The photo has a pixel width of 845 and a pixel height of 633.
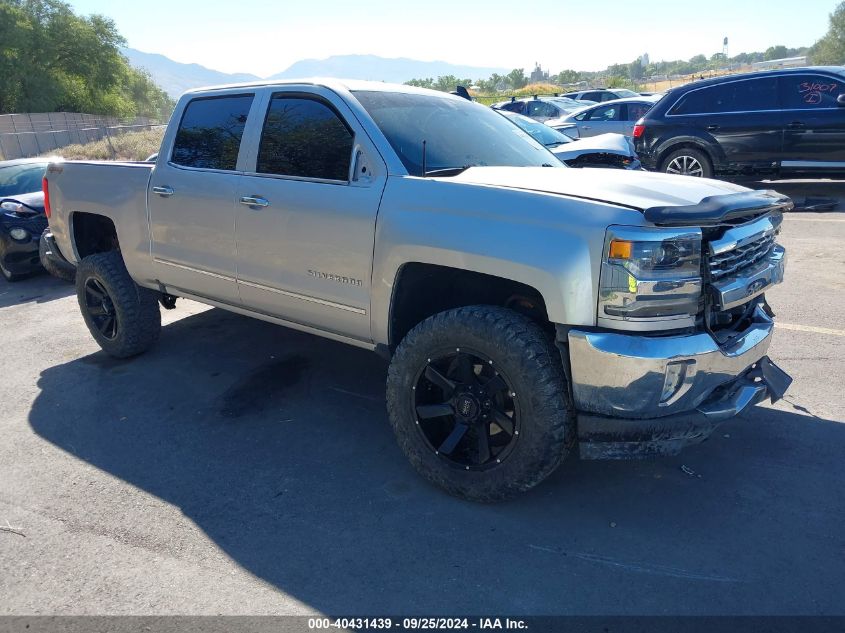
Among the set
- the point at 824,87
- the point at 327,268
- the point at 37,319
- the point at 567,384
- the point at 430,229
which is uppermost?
the point at 824,87

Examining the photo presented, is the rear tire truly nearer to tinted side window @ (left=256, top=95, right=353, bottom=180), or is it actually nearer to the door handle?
tinted side window @ (left=256, top=95, right=353, bottom=180)

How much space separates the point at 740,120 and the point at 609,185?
27.5 ft

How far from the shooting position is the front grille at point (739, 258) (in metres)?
2.93

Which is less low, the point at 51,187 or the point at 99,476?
the point at 51,187

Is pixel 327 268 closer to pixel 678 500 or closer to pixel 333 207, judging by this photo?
pixel 333 207

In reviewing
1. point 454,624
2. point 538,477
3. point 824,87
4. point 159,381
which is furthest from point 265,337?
point 824,87

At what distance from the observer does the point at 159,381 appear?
16.3 feet

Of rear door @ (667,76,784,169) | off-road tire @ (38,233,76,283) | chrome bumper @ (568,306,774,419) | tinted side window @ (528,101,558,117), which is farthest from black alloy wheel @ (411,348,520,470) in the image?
tinted side window @ (528,101,558,117)

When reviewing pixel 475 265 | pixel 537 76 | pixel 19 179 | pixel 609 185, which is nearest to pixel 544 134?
pixel 19 179

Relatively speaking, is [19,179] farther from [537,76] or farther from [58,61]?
[537,76]

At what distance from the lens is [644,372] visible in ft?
9.03

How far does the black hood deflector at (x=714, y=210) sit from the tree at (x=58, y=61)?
5209 centimetres

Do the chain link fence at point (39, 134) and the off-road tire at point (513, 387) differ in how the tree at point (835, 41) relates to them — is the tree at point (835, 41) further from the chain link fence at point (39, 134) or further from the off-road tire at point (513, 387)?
the off-road tire at point (513, 387)

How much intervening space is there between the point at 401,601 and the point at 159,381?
301 centimetres
